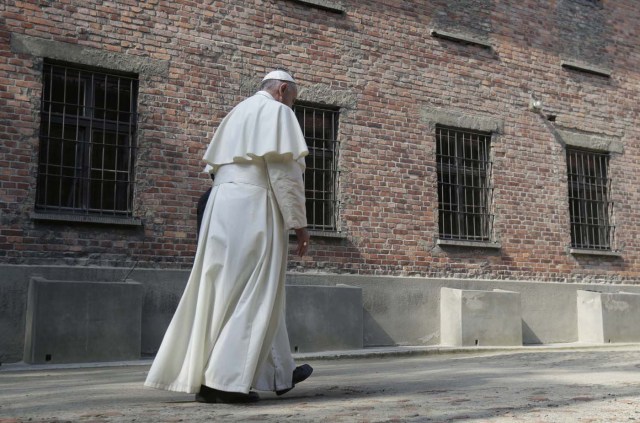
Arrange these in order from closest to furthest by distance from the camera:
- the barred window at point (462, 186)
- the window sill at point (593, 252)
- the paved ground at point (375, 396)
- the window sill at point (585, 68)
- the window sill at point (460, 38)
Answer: the paved ground at point (375, 396) < the barred window at point (462, 186) < the window sill at point (460, 38) < the window sill at point (593, 252) < the window sill at point (585, 68)

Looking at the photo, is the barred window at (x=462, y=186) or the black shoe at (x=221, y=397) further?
the barred window at (x=462, y=186)

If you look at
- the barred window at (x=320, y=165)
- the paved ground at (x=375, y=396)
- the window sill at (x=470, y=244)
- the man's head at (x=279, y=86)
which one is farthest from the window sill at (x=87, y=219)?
the window sill at (x=470, y=244)

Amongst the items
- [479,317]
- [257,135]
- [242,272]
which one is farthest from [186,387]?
[479,317]

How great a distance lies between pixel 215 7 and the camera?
31.2 feet

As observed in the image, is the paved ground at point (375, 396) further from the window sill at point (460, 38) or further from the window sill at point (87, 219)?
the window sill at point (460, 38)

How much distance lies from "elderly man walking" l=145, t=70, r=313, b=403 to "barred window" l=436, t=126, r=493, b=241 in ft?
22.1

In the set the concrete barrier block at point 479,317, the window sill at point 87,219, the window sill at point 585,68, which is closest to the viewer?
the window sill at point 87,219

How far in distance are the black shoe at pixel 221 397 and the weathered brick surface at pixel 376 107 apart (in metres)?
4.49

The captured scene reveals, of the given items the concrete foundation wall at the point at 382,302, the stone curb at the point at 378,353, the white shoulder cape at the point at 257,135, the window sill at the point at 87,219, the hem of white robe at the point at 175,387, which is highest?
the white shoulder cape at the point at 257,135

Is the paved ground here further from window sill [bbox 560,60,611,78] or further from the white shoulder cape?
window sill [bbox 560,60,611,78]

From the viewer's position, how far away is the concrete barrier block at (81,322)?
7.29 m

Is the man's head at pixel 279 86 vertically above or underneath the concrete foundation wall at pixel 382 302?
above

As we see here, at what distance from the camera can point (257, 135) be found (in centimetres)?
452

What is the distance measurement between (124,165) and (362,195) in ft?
11.0
